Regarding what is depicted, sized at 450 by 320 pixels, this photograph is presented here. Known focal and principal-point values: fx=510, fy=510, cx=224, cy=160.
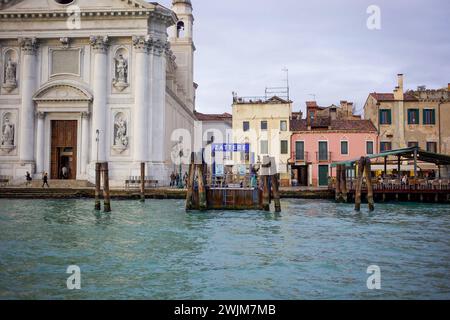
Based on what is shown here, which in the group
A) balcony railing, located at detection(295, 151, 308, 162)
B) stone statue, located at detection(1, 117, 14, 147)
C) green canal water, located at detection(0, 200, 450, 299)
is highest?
stone statue, located at detection(1, 117, 14, 147)

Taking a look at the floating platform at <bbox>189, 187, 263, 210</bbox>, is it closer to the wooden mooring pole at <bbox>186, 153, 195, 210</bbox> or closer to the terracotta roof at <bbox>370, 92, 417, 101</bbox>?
the wooden mooring pole at <bbox>186, 153, 195, 210</bbox>

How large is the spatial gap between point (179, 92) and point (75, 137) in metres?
15.2

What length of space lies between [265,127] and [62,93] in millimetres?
16190

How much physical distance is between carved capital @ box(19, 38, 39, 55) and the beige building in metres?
25.7

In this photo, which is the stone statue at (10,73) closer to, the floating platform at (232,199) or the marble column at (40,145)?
the marble column at (40,145)

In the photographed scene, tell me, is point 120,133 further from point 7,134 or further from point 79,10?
point 79,10

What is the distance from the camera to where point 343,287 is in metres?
8.60

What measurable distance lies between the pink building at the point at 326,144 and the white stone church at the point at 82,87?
12.5 meters

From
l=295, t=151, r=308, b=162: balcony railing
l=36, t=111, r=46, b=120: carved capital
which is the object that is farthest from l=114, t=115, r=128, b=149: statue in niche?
l=295, t=151, r=308, b=162: balcony railing

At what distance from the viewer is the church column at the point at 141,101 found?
108 ft

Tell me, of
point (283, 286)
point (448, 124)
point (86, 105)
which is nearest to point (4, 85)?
point (86, 105)

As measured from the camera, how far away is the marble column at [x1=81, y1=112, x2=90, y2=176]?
33312mm
